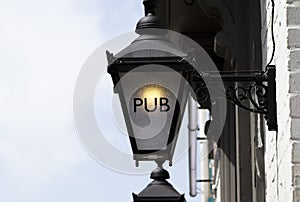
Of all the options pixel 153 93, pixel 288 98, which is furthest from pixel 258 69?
pixel 288 98

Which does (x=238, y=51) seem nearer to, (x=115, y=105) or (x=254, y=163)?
(x=254, y=163)

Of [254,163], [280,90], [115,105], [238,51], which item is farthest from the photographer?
[238,51]

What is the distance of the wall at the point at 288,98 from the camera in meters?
3.63

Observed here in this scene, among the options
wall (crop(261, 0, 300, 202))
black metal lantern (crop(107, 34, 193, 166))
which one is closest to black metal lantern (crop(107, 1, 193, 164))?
black metal lantern (crop(107, 34, 193, 166))

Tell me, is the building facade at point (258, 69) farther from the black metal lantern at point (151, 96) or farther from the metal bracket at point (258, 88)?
the black metal lantern at point (151, 96)

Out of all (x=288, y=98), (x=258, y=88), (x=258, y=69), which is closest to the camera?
(x=288, y=98)

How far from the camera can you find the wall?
3629 millimetres

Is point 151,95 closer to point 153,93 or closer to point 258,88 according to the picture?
point 153,93

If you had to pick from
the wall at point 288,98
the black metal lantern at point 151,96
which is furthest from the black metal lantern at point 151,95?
the wall at point 288,98

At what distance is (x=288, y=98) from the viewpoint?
371cm

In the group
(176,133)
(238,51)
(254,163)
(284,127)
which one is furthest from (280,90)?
(238,51)

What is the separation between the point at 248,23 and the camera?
6293 mm

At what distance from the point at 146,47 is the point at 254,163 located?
1952mm

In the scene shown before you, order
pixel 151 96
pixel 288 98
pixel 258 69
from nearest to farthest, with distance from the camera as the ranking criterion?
pixel 288 98 < pixel 151 96 < pixel 258 69
